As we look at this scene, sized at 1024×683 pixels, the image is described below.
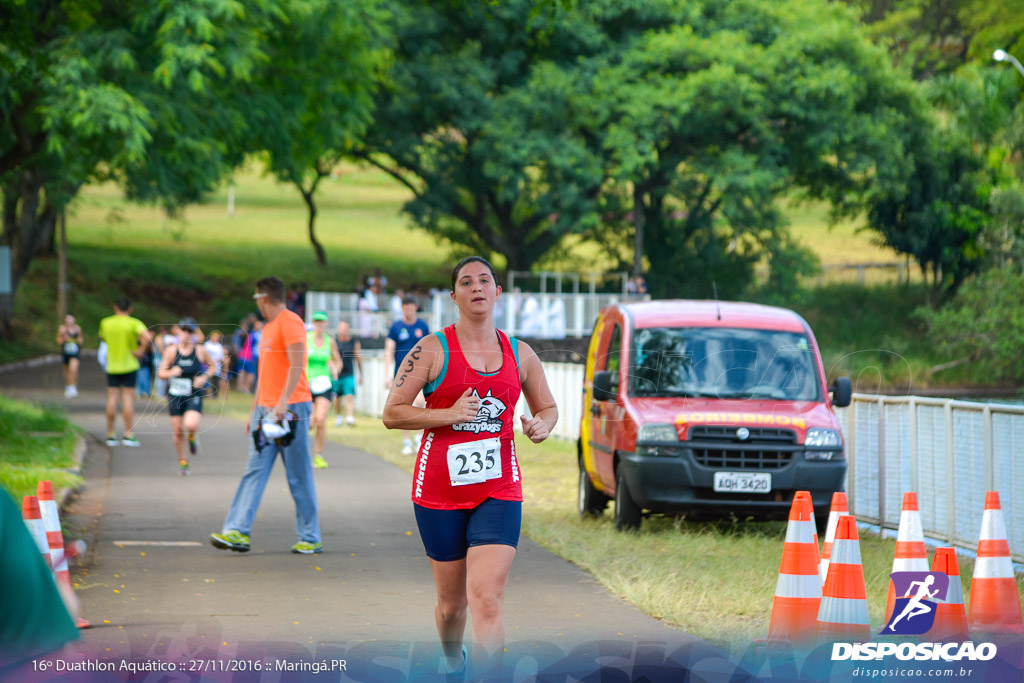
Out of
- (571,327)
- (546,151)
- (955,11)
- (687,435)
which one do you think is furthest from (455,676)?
(955,11)

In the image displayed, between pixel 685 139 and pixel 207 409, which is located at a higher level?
pixel 685 139

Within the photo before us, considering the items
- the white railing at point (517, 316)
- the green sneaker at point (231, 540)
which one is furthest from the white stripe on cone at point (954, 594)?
the white railing at point (517, 316)

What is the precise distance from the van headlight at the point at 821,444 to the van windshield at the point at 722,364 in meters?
0.70

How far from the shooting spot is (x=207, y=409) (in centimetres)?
2684

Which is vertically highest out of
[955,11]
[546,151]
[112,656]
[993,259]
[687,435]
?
[955,11]

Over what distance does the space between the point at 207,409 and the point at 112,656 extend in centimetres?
2049

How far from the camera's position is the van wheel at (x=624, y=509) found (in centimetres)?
1116

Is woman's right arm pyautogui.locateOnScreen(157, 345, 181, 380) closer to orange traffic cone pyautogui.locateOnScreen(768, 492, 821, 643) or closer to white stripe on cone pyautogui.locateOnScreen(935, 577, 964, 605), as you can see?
orange traffic cone pyautogui.locateOnScreen(768, 492, 821, 643)

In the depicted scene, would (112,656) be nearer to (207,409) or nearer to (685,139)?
(207,409)

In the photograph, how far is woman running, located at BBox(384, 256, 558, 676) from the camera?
5578 mm

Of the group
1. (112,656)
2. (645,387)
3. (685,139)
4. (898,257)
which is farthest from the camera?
(898,257)

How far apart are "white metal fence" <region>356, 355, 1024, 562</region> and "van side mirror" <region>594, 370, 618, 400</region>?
7.96ft

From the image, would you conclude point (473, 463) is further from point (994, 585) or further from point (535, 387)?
point (994, 585)

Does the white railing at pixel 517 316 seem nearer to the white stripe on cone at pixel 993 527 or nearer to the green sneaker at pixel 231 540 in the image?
the green sneaker at pixel 231 540
